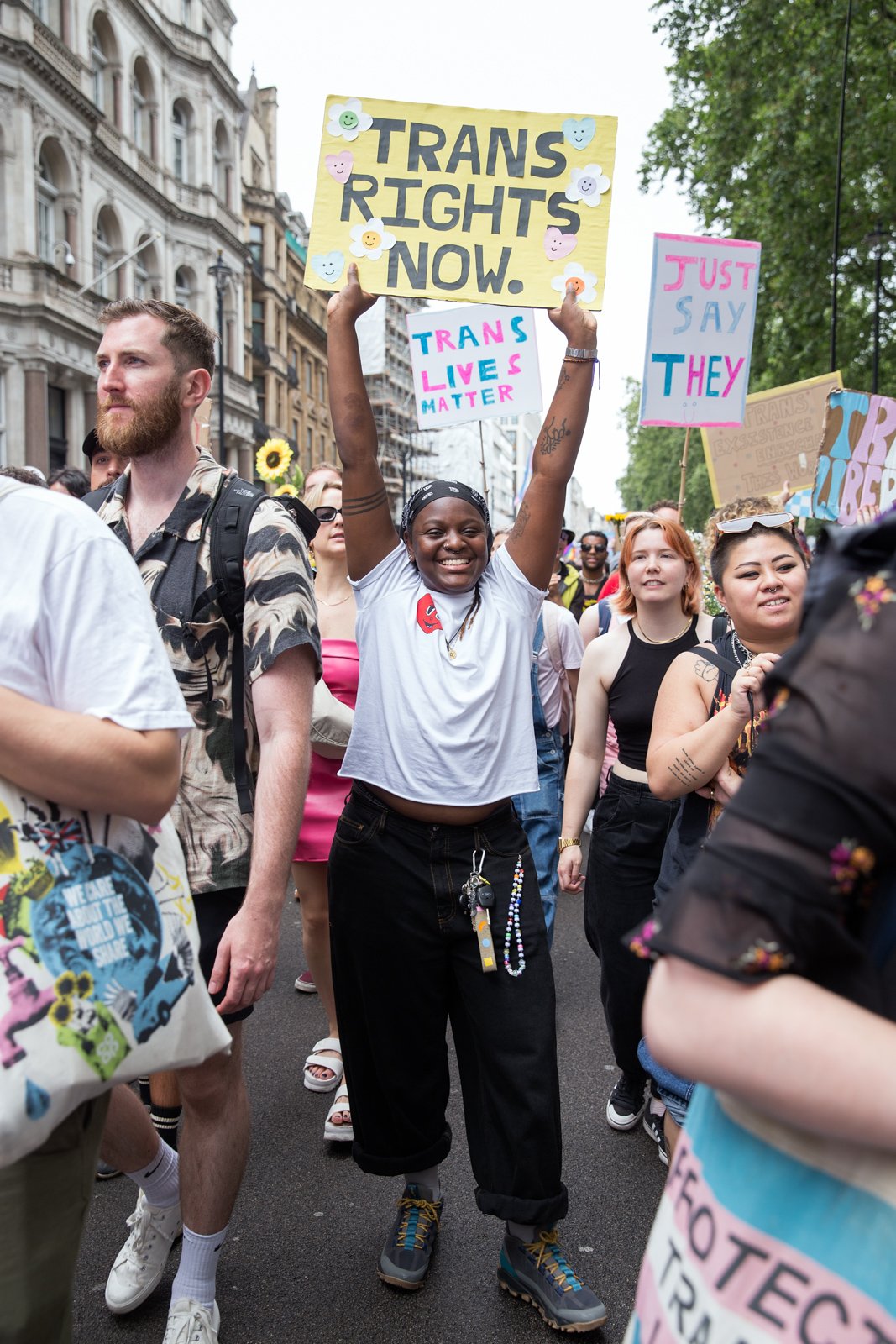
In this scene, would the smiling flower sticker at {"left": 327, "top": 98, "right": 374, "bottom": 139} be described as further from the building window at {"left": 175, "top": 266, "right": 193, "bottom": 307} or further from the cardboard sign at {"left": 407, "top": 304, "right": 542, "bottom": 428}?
the building window at {"left": 175, "top": 266, "right": 193, "bottom": 307}

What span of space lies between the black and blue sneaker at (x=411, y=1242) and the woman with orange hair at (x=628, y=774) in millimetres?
901

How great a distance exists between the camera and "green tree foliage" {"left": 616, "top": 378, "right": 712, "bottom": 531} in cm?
4956

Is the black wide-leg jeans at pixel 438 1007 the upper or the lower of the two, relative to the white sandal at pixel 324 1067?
upper

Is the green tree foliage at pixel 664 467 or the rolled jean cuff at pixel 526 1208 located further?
the green tree foliage at pixel 664 467

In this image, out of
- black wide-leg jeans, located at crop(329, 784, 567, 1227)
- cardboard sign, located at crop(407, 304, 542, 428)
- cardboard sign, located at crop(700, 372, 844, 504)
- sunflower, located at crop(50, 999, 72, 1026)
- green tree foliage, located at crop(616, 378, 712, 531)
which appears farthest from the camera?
green tree foliage, located at crop(616, 378, 712, 531)

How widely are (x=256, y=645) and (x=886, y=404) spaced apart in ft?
18.2

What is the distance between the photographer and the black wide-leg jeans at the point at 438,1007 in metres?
2.74

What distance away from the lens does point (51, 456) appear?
28359 millimetres

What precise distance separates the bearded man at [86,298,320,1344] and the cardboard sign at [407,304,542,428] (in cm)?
396

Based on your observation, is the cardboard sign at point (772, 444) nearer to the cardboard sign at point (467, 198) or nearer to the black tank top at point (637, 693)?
the black tank top at point (637, 693)

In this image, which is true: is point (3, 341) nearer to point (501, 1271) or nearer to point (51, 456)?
point (51, 456)

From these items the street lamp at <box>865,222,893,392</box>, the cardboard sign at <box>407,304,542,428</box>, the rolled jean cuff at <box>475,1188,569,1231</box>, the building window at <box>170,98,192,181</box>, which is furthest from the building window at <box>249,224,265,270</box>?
the rolled jean cuff at <box>475,1188,569,1231</box>

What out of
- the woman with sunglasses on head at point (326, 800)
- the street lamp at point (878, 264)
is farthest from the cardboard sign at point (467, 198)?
the street lamp at point (878, 264)

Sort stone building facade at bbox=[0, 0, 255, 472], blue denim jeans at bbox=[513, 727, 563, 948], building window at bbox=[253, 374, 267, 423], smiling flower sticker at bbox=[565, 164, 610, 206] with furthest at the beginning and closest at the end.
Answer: building window at bbox=[253, 374, 267, 423]
stone building facade at bbox=[0, 0, 255, 472]
blue denim jeans at bbox=[513, 727, 563, 948]
smiling flower sticker at bbox=[565, 164, 610, 206]
